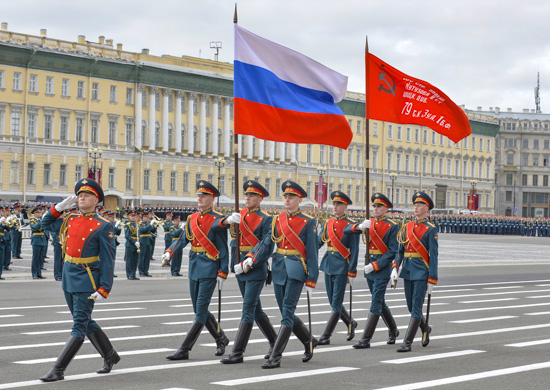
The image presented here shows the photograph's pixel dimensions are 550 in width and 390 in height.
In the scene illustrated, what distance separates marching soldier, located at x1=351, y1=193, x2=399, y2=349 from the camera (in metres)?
12.0

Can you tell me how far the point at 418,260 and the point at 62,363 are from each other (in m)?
4.72

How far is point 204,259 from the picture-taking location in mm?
10906

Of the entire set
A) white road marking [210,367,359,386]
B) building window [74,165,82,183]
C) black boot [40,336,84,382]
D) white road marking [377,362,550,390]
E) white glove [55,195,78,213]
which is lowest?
white road marking [210,367,359,386]

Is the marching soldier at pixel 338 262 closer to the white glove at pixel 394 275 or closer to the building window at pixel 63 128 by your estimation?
the white glove at pixel 394 275

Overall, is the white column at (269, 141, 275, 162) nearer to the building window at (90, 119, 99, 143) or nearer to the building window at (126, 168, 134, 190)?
the building window at (126, 168, 134, 190)

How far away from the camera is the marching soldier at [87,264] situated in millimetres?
9391

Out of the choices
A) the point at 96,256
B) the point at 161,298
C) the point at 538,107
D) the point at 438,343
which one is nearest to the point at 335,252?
the point at 438,343

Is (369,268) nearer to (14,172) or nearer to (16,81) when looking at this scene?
(14,172)

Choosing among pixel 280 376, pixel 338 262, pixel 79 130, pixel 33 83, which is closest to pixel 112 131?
pixel 79 130

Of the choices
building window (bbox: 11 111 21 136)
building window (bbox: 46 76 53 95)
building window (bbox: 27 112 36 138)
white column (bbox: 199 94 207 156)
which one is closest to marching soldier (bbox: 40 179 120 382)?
building window (bbox: 11 111 21 136)

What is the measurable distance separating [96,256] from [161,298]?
30.2ft

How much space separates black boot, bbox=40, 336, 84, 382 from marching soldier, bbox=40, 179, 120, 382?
0.07 ft

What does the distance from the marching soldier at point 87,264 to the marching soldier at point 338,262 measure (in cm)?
338

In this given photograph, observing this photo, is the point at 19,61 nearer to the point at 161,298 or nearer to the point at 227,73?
the point at 227,73
